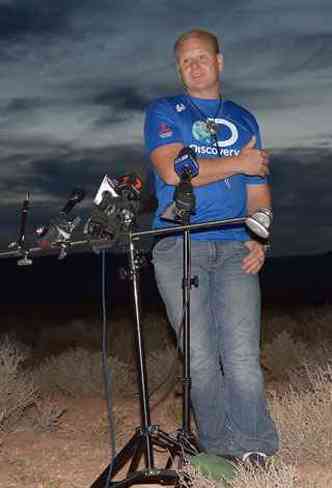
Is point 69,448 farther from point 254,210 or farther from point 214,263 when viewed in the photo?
point 254,210

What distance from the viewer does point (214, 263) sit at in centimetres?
455

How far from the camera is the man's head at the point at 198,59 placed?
445 centimetres

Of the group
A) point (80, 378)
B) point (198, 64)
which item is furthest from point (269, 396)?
point (198, 64)

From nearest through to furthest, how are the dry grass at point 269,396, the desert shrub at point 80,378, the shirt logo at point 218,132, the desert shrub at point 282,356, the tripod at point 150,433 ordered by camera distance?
the tripod at point 150,433 < the dry grass at point 269,396 < the shirt logo at point 218,132 < the desert shrub at point 80,378 < the desert shrub at point 282,356

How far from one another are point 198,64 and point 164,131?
40 cm

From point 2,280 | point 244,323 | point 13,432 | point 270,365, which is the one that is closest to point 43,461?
point 13,432

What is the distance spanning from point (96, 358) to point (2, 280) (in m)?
48.4

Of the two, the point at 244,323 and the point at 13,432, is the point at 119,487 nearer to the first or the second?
the point at 244,323

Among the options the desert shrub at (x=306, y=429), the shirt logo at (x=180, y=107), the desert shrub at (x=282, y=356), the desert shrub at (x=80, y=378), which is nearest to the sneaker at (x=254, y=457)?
the desert shrub at (x=306, y=429)

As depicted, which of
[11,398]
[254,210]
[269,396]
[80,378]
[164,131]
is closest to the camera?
[164,131]

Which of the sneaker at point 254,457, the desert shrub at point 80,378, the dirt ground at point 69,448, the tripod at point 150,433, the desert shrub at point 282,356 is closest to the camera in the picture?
the tripod at point 150,433

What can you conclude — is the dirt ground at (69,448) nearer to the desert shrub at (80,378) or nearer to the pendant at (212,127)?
the desert shrub at (80,378)

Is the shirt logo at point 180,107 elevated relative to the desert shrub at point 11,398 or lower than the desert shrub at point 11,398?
elevated

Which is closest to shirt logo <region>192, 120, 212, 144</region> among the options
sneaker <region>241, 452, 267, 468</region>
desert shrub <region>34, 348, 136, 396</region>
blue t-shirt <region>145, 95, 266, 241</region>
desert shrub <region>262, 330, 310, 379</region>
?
blue t-shirt <region>145, 95, 266, 241</region>
